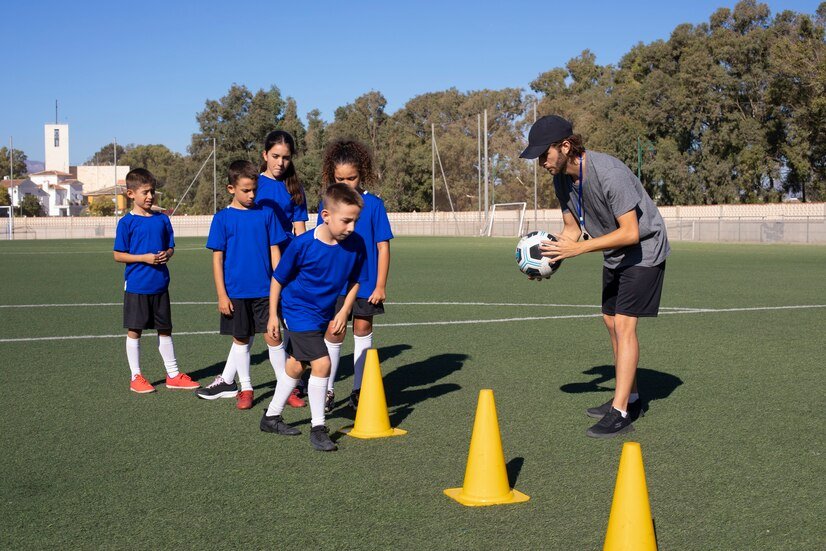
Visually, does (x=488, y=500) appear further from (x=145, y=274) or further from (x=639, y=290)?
(x=145, y=274)

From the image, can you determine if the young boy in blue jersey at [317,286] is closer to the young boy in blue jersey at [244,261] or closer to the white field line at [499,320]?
the young boy in blue jersey at [244,261]

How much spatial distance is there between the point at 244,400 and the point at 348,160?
185 centimetres

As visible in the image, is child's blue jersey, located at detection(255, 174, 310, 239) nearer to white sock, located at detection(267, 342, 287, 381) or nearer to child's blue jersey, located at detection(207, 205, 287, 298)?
child's blue jersey, located at detection(207, 205, 287, 298)

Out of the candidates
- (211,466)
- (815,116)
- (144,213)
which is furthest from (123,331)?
(815,116)

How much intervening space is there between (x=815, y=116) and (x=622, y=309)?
50430 millimetres

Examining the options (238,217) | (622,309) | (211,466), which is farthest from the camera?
(238,217)

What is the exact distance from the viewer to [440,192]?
82.3 metres

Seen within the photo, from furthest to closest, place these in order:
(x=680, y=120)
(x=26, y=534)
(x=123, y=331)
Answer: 1. (x=680, y=120)
2. (x=123, y=331)
3. (x=26, y=534)

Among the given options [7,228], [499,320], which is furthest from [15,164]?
[499,320]

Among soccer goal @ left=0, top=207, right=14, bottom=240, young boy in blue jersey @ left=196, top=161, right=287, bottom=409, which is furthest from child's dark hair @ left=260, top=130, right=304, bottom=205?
soccer goal @ left=0, top=207, right=14, bottom=240

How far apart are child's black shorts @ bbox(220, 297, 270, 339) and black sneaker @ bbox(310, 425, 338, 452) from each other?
1.45 meters

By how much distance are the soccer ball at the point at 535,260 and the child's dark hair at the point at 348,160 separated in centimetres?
117

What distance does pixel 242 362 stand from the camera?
22.1 ft

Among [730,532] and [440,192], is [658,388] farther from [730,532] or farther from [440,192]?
[440,192]
